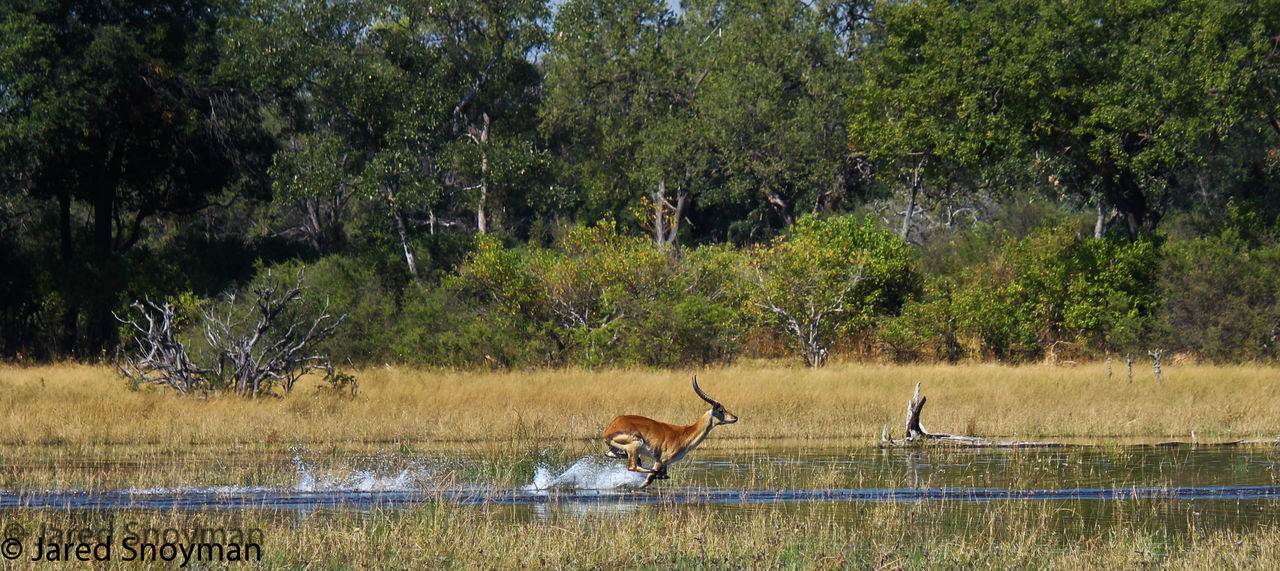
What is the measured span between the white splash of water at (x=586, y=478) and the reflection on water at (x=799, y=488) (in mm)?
21

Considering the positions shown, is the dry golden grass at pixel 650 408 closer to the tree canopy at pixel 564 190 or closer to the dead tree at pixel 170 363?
the dead tree at pixel 170 363

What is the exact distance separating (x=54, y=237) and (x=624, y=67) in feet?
72.2

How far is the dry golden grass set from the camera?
17.5m

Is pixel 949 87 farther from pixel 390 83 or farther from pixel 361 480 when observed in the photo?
pixel 361 480

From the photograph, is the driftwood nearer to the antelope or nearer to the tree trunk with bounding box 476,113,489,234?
the antelope

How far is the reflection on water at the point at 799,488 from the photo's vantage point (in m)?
11.3

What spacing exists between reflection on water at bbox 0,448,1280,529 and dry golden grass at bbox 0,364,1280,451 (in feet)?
8.16

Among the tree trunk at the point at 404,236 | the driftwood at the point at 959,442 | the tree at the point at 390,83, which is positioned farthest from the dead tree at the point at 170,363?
the tree trunk at the point at 404,236

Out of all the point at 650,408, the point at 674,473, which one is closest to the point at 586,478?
the point at 674,473

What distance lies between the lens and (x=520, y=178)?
37.5m

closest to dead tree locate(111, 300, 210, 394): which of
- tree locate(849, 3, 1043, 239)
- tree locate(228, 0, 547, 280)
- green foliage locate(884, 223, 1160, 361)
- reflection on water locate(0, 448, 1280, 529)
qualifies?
reflection on water locate(0, 448, 1280, 529)

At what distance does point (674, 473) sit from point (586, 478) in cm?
103

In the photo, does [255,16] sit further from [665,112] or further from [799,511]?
[799,511]

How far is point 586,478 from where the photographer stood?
13.3 m
